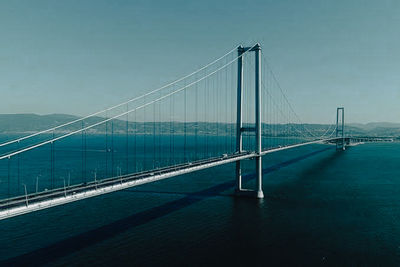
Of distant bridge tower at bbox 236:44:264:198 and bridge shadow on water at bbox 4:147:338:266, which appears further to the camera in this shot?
distant bridge tower at bbox 236:44:264:198

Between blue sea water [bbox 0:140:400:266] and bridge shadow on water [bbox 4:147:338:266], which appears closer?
bridge shadow on water [bbox 4:147:338:266]

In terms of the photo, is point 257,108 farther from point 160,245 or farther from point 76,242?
point 76,242

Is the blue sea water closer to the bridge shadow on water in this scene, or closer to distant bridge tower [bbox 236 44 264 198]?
the bridge shadow on water

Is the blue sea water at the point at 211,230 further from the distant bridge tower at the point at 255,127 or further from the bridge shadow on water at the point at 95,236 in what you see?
the distant bridge tower at the point at 255,127

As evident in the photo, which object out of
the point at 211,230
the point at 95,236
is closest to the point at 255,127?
the point at 211,230

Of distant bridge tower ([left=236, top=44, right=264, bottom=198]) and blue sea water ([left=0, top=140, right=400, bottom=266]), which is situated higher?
distant bridge tower ([left=236, top=44, right=264, bottom=198])

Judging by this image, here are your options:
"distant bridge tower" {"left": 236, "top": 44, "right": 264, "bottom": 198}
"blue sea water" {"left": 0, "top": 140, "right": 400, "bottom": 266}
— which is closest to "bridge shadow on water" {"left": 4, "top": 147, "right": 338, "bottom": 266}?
"blue sea water" {"left": 0, "top": 140, "right": 400, "bottom": 266}

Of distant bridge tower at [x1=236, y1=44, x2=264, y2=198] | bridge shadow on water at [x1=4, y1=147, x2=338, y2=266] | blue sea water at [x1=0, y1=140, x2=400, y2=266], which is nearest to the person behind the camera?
bridge shadow on water at [x1=4, y1=147, x2=338, y2=266]

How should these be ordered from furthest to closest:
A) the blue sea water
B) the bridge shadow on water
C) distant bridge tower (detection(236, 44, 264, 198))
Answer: distant bridge tower (detection(236, 44, 264, 198)) < the blue sea water < the bridge shadow on water

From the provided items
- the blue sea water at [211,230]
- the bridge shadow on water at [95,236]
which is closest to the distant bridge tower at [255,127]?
the blue sea water at [211,230]
